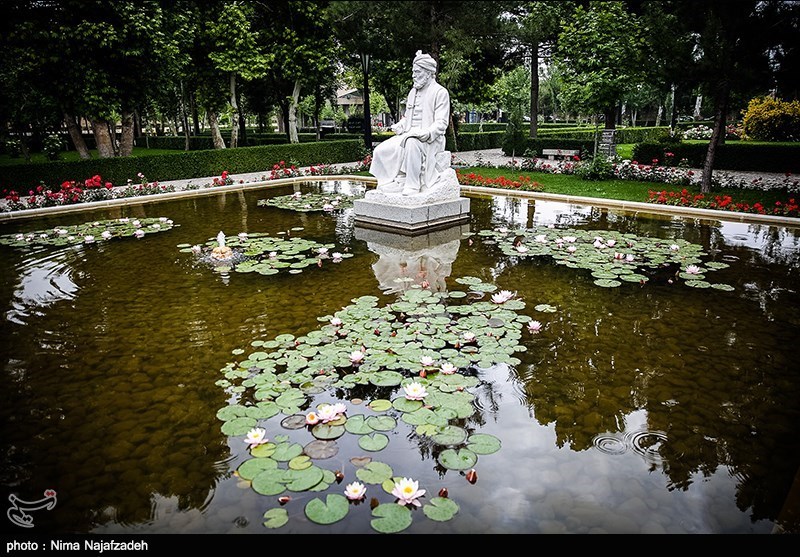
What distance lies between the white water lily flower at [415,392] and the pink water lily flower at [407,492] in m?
0.80

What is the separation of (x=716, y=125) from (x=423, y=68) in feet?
21.8

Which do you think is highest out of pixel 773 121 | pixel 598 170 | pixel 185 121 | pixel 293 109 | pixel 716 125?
pixel 293 109

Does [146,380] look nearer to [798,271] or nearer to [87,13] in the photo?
[798,271]

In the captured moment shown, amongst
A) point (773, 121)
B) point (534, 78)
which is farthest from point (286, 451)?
point (773, 121)

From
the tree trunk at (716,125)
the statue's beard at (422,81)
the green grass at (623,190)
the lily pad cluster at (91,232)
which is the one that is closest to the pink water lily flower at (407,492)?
the lily pad cluster at (91,232)

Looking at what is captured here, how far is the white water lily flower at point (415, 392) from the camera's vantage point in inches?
123

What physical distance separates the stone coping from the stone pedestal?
2.98m

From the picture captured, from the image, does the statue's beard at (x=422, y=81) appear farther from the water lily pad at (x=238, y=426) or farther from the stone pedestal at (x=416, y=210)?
the water lily pad at (x=238, y=426)

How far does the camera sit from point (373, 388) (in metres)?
3.38

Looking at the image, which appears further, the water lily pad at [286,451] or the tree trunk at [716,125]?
the tree trunk at [716,125]

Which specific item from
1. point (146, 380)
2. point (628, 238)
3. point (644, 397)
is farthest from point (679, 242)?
point (146, 380)

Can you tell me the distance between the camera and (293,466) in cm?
260

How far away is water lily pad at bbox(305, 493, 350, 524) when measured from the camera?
88.5 inches

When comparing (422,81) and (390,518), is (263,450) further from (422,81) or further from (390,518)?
(422,81)
